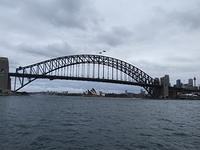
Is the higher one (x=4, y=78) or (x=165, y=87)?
(x=4, y=78)

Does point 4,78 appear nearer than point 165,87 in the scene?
Yes

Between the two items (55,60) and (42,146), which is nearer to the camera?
(42,146)

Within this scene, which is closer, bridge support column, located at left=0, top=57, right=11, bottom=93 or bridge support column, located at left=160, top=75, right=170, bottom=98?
bridge support column, located at left=0, top=57, right=11, bottom=93

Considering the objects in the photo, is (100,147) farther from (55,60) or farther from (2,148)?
(55,60)

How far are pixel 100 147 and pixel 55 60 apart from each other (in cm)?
10347

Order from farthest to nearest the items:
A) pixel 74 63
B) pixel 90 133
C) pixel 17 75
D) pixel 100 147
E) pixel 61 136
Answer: pixel 74 63 → pixel 17 75 → pixel 90 133 → pixel 61 136 → pixel 100 147

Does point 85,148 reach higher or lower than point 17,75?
lower

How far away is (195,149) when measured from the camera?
40.3 feet

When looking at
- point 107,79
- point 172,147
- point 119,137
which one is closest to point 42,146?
point 119,137

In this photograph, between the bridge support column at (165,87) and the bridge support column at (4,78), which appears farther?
the bridge support column at (165,87)

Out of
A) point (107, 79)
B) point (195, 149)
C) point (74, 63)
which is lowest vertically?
point (195, 149)

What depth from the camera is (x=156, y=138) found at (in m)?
14.7

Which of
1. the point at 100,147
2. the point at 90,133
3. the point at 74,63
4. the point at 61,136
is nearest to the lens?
the point at 100,147

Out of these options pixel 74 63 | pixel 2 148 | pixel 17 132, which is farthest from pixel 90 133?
pixel 74 63
